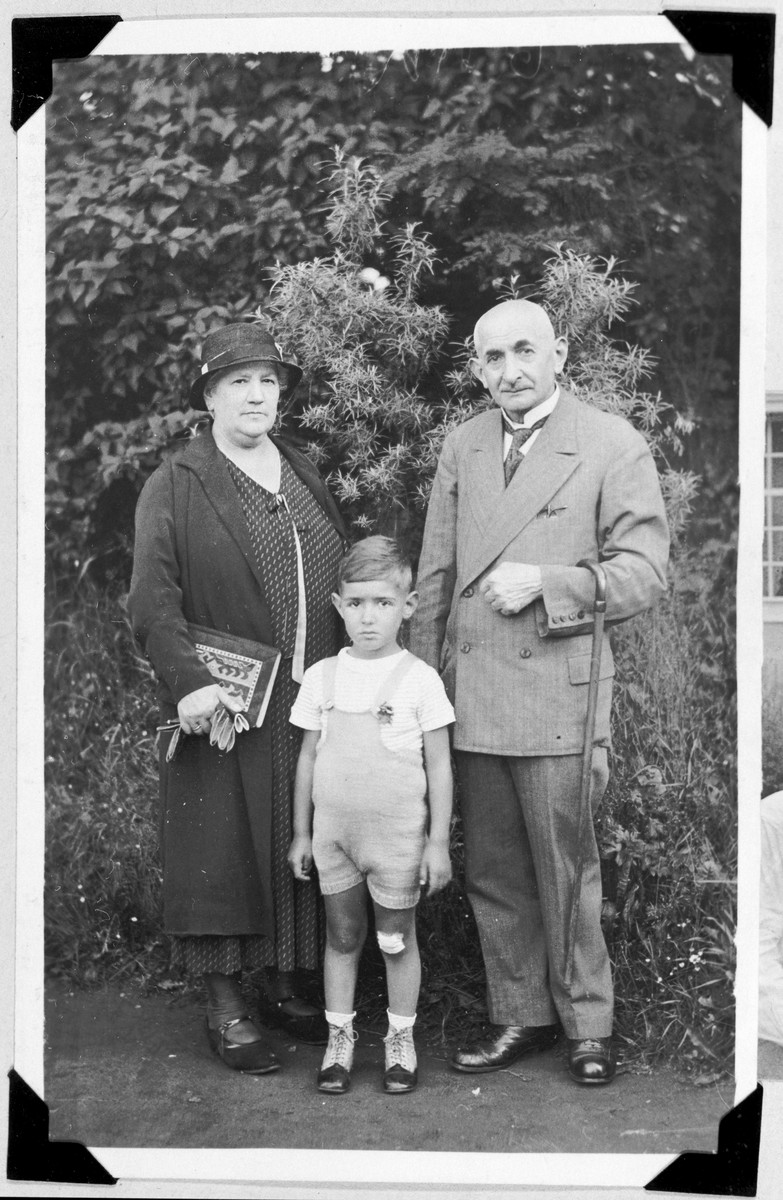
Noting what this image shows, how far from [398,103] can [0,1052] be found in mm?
3872

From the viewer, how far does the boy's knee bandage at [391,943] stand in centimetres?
390

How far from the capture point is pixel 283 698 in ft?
13.4

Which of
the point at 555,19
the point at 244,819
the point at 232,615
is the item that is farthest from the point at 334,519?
the point at 555,19

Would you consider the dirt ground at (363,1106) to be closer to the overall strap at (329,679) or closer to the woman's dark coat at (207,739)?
the woman's dark coat at (207,739)

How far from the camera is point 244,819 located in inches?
159

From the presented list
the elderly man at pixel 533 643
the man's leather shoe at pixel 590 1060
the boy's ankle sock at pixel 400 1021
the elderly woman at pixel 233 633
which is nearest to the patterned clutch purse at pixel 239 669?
the elderly woman at pixel 233 633

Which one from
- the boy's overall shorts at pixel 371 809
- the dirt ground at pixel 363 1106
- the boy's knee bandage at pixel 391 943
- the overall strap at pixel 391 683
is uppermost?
the overall strap at pixel 391 683

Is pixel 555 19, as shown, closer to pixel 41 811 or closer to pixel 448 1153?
pixel 41 811

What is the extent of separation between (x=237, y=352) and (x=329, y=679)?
1.22 meters

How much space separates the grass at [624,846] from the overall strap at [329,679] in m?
0.80

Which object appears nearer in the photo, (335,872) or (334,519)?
(335,872)

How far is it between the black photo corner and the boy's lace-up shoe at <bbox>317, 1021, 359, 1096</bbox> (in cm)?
92

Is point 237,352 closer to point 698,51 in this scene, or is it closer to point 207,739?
point 207,739

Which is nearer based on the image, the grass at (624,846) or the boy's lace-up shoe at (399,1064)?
the boy's lace-up shoe at (399,1064)
